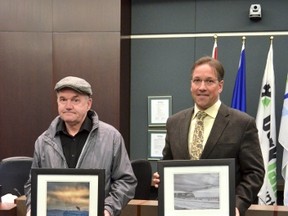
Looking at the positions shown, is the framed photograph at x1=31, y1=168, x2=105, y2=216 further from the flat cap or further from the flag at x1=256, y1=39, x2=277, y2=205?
the flag at x1=256, y1=39, x2=277, y2=205

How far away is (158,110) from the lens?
16.6 ft

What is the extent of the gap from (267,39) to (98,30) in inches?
72.2

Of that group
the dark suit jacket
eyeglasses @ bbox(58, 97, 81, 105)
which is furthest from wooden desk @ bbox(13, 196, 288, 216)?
eyeglasses @ bbox(58, 97, 81, 105)

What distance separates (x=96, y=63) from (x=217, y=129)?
2.89m

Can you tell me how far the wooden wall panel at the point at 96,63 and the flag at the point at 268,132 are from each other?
4.95ft

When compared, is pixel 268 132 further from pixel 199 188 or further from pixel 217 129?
pixel 199 188

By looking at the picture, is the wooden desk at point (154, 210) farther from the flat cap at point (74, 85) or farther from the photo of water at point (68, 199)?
the flat cap at point (74, 85)

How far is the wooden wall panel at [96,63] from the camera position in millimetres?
4703

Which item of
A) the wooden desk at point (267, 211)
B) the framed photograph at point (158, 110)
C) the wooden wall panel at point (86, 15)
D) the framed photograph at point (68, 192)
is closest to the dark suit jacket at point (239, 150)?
the wooden desk at point (267, 211)

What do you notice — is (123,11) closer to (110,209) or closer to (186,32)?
(186,32)

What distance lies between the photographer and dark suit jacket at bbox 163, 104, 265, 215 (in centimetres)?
198

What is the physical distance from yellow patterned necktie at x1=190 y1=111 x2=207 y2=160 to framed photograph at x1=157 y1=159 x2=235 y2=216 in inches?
6.9

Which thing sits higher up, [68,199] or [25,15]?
[25,15]

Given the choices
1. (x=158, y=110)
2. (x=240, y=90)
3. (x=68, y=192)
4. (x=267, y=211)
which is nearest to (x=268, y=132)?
(x=240, y=90)
